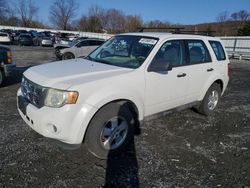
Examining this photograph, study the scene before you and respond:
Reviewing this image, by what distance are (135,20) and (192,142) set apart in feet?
238

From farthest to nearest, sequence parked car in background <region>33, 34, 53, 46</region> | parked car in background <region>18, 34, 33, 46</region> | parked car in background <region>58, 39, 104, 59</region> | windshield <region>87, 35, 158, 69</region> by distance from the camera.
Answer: parked car in background <region>33, 34, 53, 46</region> → parked car in background <region>18, 34, 33, 46</region> → parked car in background <region>58, 39, 104, 59</region> → windshield <region>87, 35, 158, 69</region>

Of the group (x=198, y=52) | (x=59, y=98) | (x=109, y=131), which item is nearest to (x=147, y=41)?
(x=198, y=52)

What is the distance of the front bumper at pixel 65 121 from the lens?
2.91m

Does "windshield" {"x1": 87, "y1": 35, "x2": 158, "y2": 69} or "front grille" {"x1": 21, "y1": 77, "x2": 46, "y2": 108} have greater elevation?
"windshield" {"x1": 87, "y1": 35, "x2": 158, "y2": 69}

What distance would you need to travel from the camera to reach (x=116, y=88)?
3.27 metres

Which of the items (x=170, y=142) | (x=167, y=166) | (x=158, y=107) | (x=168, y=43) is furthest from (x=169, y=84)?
(x=167, y=166)

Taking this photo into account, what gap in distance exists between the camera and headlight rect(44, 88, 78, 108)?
115 inches

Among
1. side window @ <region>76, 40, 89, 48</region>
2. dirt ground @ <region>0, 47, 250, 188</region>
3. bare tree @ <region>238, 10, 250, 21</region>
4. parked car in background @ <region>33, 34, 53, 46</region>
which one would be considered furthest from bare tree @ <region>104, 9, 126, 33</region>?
dirt ground @ <region>0, 47, 250, 188</region>

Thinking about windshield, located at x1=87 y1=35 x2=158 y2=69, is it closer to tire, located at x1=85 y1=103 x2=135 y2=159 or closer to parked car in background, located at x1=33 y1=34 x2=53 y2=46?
tire, located at x1=85 y1=103 x2=135 y2=159

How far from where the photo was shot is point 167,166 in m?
3.34

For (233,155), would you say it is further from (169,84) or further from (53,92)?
(53,92)

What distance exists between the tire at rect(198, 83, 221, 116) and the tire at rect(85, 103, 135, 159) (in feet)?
7.59

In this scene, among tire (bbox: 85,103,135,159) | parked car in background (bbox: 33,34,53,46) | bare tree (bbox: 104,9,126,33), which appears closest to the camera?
tire (bbox: 85,103,135,159)

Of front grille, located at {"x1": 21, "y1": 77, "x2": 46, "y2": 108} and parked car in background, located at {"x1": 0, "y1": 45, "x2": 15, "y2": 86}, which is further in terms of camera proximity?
parked car in background, located at {"x1": 0, "y1": 45, "x2": 15, "y2": 86}
